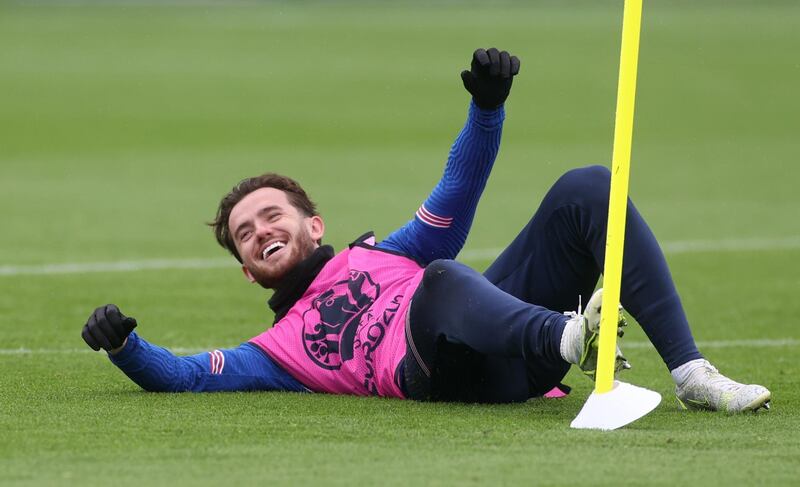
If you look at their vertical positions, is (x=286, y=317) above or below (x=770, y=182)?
above

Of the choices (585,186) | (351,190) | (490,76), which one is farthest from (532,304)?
(351,190)

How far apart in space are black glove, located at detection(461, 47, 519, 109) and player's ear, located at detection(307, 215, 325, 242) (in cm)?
84

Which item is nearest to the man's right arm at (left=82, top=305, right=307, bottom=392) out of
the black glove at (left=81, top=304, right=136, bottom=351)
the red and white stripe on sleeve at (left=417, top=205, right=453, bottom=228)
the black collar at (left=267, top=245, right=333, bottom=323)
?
the black glove at (left=81, top=304, right=136, bottom=351)

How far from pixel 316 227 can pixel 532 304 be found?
3.94ft

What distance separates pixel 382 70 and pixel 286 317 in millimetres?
28720

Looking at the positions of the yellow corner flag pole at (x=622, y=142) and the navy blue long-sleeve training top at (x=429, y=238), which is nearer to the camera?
the yellow corner flag pole at (x=622, y=142)

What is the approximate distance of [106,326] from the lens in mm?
5195

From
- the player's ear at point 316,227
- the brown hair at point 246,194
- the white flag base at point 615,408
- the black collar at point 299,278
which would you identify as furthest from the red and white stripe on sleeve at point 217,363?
the white flag base at point 615,408

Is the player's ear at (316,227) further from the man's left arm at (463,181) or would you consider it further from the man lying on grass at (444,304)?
the man's left arm at (463,181)

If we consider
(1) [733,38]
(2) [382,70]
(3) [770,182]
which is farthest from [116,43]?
(3) [770,182]

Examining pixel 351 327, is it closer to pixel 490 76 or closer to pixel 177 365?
pixel 177 365

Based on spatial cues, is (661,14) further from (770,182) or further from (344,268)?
(344,268)

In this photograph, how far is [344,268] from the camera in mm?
5719

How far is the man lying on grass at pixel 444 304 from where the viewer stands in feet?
16.3
